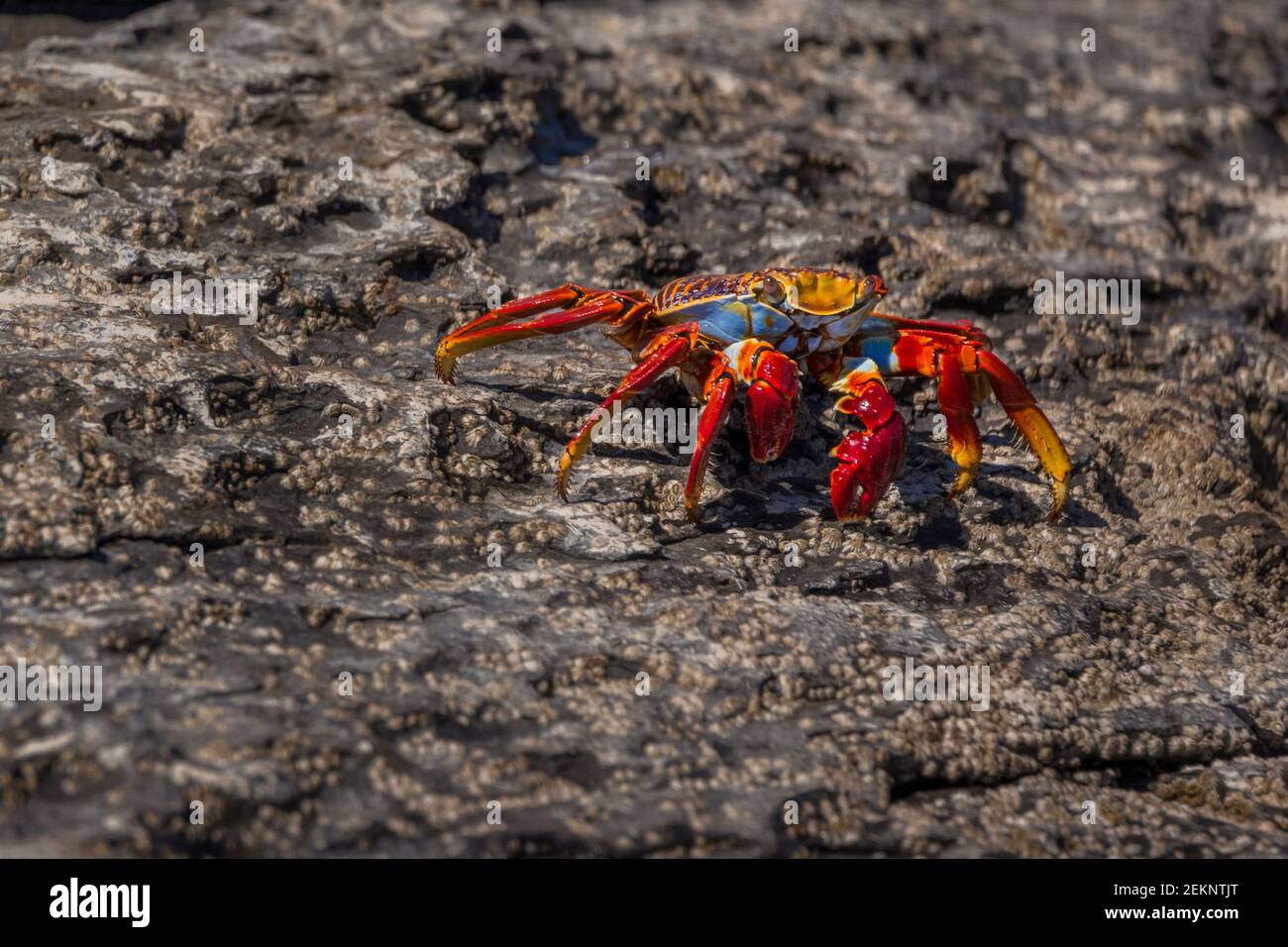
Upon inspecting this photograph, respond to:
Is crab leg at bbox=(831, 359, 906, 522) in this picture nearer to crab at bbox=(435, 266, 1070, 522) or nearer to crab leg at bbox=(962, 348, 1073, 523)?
crab at bbox=(435, 266, 1070, 522)

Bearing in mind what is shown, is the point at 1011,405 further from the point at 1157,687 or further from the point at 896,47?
the point at 896,47

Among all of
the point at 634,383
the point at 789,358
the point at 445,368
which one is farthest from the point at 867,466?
the point at 445,368

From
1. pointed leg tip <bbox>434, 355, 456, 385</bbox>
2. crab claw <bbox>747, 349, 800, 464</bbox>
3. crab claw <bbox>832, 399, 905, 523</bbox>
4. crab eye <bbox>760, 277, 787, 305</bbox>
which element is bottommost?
crab claw <bbox>832, 399, 905, 523</bbox>

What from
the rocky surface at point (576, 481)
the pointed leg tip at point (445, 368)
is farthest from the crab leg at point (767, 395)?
the pointed leg tip at point (445, 368)

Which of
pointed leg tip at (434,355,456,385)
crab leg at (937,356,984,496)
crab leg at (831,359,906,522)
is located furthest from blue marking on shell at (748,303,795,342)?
pointed leg tip at (434,355,456,385)

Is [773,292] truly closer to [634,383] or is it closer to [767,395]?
[767,395]

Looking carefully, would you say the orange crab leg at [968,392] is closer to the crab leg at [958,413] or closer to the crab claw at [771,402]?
the crab leg at [958,413]
